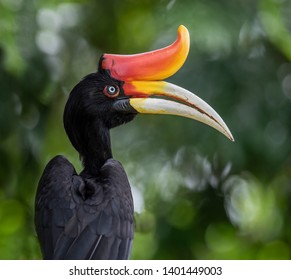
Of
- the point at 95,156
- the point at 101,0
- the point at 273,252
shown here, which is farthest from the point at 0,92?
the point at 273,252

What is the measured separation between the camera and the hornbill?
168 centimetres

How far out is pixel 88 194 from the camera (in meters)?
1.73

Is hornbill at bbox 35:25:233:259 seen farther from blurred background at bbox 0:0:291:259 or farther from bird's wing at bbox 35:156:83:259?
blurred background at bbox 0:0:291:259

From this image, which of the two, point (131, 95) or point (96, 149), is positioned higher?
point (131, 95)

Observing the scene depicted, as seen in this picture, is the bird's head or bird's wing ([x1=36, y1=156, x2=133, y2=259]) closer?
bird's wing ([x1=36, y1=156, x2=133, y2=259])

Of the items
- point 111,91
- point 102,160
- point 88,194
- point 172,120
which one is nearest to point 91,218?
point 88,194

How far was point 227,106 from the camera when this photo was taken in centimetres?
239

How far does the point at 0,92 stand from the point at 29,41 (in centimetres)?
21

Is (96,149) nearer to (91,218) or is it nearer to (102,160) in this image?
(102,160)

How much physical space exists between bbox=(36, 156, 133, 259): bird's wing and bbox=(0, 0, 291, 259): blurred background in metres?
0.53

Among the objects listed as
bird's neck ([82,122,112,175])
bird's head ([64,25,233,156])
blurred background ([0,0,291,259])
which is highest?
blurred background ([0,0,291,259])

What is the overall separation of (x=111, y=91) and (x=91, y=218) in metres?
0.32

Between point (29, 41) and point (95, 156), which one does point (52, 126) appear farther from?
point (95, 156)

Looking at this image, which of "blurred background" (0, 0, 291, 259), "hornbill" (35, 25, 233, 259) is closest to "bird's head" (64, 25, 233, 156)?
"hornbill" (35, 25, 233, 259)
